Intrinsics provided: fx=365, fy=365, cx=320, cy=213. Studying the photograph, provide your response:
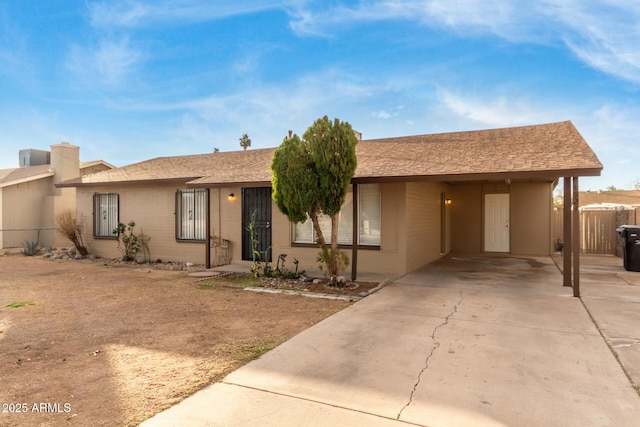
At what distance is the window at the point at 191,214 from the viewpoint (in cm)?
1122

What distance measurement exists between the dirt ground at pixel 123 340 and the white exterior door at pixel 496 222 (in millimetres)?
9408

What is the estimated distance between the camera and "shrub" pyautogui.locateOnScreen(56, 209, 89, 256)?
12555 millimetres

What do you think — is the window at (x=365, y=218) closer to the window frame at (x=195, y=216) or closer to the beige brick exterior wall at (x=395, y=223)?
the beige brick exterior wall at (x=395, y=223)

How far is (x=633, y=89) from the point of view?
49.9 feet

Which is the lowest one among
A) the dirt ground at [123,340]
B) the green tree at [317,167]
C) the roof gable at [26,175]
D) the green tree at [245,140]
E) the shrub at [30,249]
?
the dirt ground at [123,340]

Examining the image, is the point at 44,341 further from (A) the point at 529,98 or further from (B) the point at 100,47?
(A) the point at 529,98

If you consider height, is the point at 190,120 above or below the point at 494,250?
above

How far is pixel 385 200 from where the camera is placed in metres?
8.82

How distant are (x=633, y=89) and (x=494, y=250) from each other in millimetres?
9391

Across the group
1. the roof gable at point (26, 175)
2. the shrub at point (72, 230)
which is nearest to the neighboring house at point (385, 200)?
the shrub at point (72, 230)

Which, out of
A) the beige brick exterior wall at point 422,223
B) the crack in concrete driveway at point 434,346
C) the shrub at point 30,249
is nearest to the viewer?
the crack in concrete driveway at point 434,346

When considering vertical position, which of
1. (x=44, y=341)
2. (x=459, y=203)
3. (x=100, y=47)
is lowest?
(x=44, y=341)

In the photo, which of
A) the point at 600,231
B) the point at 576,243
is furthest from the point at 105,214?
the point at 600,231

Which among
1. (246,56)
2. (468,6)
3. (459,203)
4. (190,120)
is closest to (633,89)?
(459,203)
